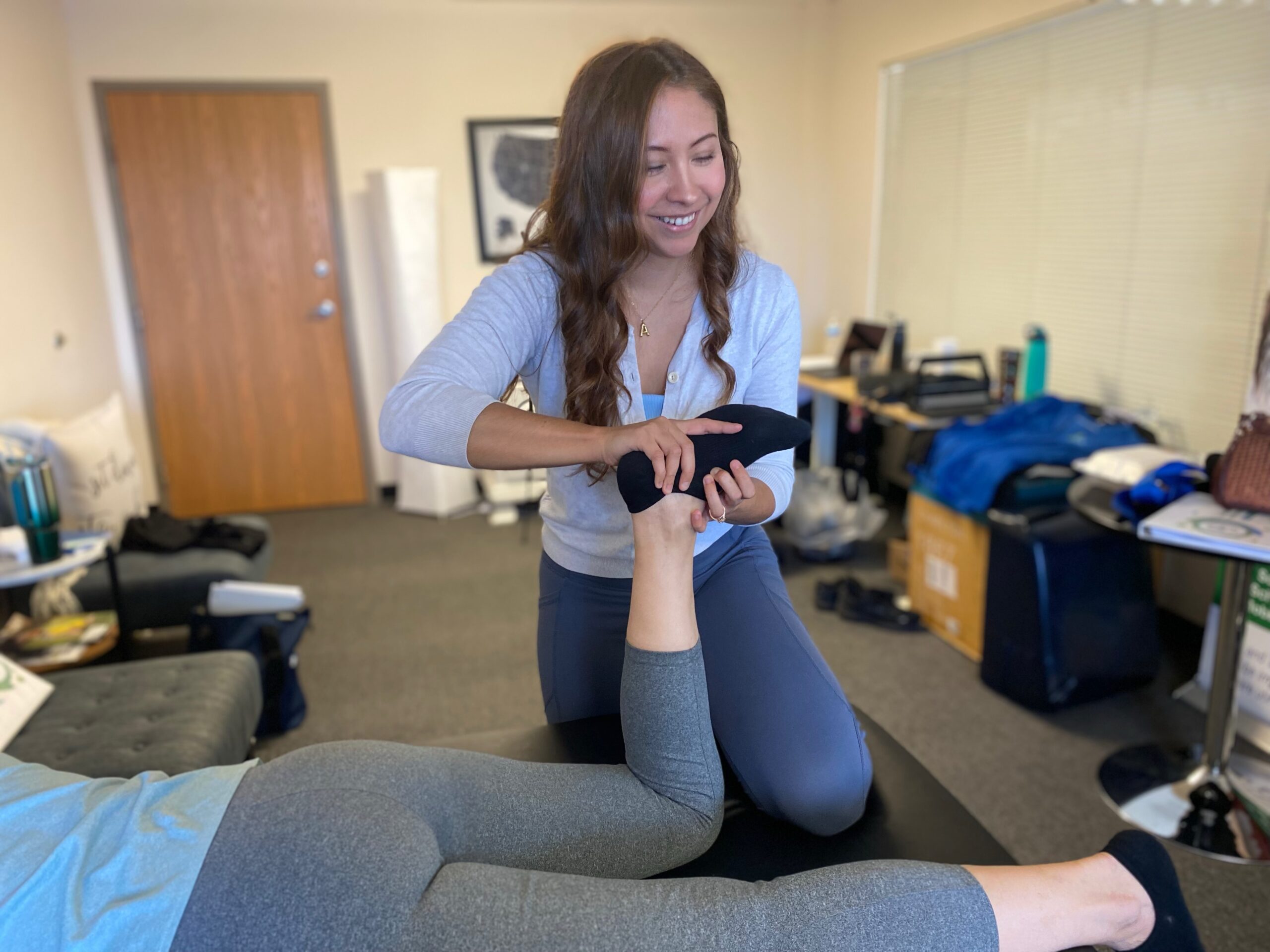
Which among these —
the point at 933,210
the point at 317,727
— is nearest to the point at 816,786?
the point at 317,727

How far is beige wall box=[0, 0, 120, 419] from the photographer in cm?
286

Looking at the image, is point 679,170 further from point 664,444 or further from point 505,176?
point 505,176

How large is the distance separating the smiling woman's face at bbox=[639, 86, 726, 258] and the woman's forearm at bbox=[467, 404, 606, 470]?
346mm

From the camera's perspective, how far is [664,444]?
41.9 inches

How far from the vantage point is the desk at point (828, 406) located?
317cm


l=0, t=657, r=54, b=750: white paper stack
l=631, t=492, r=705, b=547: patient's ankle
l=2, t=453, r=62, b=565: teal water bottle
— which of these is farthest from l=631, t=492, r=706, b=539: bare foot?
l=2, t=453, r=62, b=565: teal water bottle

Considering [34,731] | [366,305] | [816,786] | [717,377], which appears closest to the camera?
[816,786]

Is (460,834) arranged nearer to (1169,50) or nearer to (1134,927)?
(1134,927)

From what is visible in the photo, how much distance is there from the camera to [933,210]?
12.1 feet

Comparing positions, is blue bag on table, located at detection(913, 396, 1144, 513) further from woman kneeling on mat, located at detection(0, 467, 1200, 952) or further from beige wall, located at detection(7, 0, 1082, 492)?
beige wall, located at detection(7, 0, 1082, 492)

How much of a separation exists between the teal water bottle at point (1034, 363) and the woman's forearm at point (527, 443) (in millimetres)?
2318

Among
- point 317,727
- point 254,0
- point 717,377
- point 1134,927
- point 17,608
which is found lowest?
point 317,727

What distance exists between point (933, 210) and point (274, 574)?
10.2ft

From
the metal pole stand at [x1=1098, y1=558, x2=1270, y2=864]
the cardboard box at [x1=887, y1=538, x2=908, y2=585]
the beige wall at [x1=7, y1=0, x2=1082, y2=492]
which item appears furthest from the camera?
the beige wall at [x1=7, y1=0, x2=1082, y2=492]
